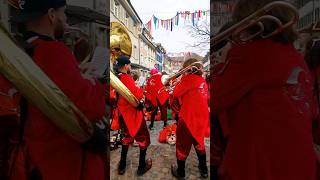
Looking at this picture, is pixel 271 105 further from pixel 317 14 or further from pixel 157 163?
pixel 157 163

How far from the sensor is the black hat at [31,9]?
1.38 metres

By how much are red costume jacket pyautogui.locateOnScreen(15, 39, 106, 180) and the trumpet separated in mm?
631

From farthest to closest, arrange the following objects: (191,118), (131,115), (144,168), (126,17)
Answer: (126,17)
(144,168)
(131,115)
(191,118)

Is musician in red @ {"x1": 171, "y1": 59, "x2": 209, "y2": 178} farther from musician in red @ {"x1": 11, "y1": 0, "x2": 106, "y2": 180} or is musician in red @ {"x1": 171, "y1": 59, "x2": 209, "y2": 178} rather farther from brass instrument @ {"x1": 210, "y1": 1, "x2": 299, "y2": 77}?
musician in red @ {"x1": 11, "y1": 0, "x2": 106, "y2": 180}

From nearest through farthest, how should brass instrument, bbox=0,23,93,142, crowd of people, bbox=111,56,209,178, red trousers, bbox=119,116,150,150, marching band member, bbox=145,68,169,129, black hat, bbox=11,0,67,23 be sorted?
brass instrument, bbox=0,23,93,142, black hat, bbox=11,0,67,23, crowd of people, bbox=111,56,209,178, red trousers, bbox=119,116,150,150, marching band member, bbox=145,68,169,129

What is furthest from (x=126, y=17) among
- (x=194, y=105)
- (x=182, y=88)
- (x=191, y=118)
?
(x=191, y=118)

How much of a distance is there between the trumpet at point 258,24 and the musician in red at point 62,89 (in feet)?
2.07

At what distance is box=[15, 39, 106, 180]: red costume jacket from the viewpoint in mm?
1364

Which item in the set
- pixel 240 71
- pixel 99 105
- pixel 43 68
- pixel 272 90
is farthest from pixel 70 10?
pixel 272 90

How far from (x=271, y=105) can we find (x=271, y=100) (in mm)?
22

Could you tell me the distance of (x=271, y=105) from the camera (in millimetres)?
1383

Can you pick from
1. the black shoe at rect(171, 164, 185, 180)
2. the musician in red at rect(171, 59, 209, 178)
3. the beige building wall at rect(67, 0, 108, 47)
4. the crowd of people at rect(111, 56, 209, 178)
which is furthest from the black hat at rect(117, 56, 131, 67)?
the beige building wall at rect(67, 0, 108, 47)

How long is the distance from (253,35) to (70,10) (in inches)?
32.1

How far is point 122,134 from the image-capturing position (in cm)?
441
